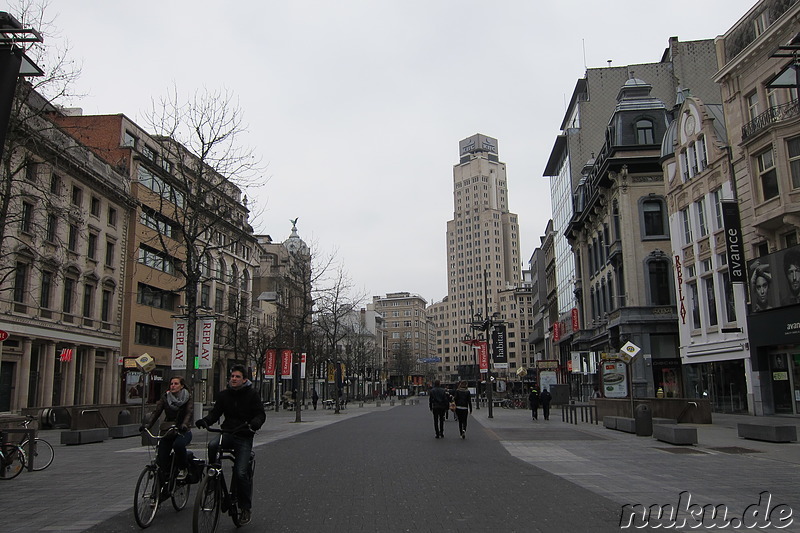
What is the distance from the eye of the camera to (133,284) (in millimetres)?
44500

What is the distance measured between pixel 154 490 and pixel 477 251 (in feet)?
569

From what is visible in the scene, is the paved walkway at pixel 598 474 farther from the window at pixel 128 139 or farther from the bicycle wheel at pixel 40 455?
the window at pixel 128 139

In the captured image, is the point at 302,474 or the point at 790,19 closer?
the point at 302,474

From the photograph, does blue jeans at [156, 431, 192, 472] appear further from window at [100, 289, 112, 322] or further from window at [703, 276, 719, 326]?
window at [100, 289, 112, 322]

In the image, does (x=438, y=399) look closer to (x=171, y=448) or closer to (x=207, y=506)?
(x=171, y=448)

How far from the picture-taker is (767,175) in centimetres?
2694

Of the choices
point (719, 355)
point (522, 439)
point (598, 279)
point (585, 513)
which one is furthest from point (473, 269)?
point (585, 513)

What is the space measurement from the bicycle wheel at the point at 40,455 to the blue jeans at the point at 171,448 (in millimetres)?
6725

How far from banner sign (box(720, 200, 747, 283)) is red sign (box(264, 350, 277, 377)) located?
116ft

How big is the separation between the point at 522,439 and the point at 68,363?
28.8 meters

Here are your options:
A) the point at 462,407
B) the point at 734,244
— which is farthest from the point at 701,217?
the point at 462,407

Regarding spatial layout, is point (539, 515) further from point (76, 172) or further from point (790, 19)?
point (76, 172)

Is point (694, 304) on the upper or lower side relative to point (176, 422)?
upper

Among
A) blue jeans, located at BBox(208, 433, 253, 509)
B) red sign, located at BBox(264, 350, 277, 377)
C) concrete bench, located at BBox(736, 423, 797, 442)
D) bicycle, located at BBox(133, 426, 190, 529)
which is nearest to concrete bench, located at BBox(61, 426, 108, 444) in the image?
bicycle, located at BBox(133, 426, 190, 529)
